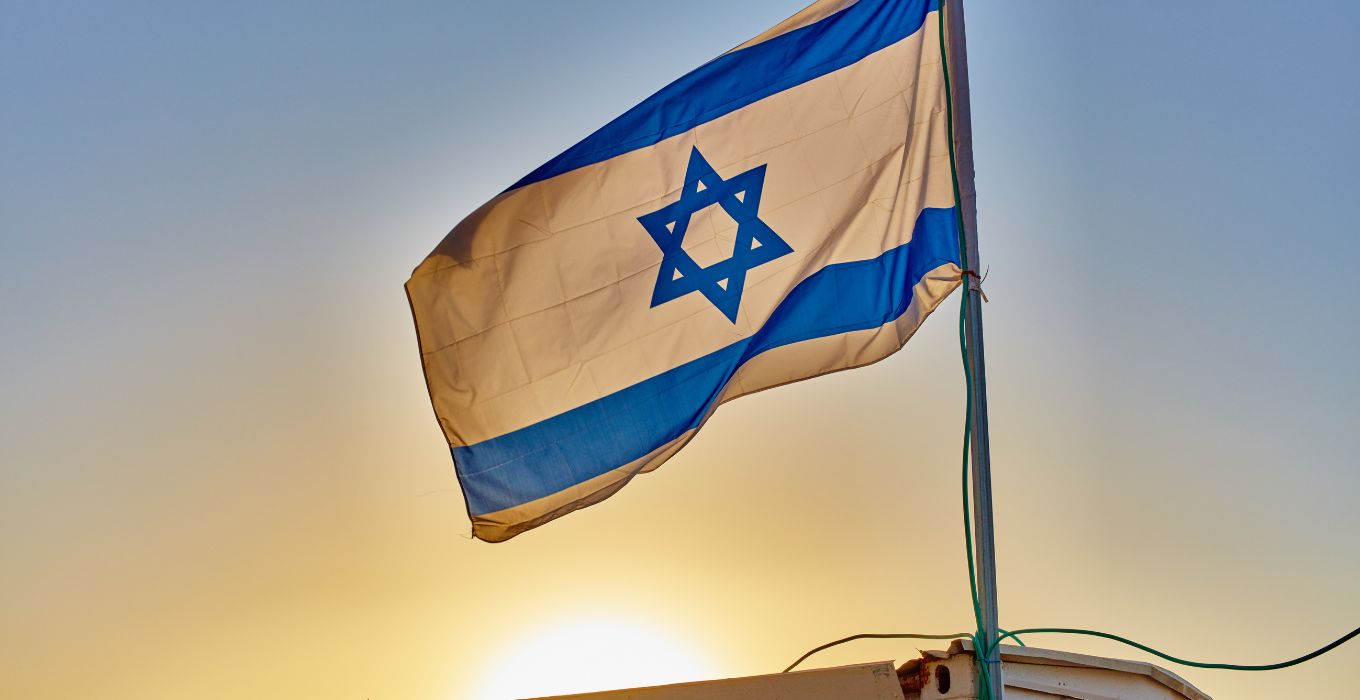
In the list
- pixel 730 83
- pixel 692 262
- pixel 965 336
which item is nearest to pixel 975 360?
pixel 965 336

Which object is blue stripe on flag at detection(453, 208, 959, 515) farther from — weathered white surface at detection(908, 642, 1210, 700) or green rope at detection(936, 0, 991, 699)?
weathered white surface at detection(908, 642, 1210, 700)

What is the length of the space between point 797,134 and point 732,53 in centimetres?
59

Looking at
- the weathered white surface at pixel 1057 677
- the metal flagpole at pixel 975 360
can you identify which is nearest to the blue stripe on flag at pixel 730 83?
the metal flagpole at pixel 975 360

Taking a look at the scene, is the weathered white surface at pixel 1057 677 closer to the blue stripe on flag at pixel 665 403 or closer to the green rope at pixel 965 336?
the green rope at pixel 965 336

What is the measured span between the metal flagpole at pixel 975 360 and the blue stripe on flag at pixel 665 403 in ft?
1.48

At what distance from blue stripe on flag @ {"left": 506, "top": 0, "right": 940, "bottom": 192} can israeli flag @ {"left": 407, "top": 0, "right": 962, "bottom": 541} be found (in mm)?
10

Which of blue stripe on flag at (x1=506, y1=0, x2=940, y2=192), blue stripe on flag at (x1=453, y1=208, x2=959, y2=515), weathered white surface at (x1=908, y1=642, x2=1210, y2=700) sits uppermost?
blue stripe on flag at (x1=506, y1=0, x2=940, y2=192)

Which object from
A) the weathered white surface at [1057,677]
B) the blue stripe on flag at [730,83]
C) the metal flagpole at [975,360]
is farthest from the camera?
the blue stripe on flag at [730,83]

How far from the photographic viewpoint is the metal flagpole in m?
4.50

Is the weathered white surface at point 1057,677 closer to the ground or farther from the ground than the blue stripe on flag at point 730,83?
closer to the ground

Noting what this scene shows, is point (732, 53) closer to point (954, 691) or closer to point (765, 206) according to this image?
point (765, 206)

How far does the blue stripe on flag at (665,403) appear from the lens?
5.79 metres

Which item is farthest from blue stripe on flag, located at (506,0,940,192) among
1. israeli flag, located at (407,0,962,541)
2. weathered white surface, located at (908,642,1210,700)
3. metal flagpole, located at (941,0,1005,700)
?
weathered white surface, located at (908,642,1210,700)

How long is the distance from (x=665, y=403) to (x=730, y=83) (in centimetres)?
174
